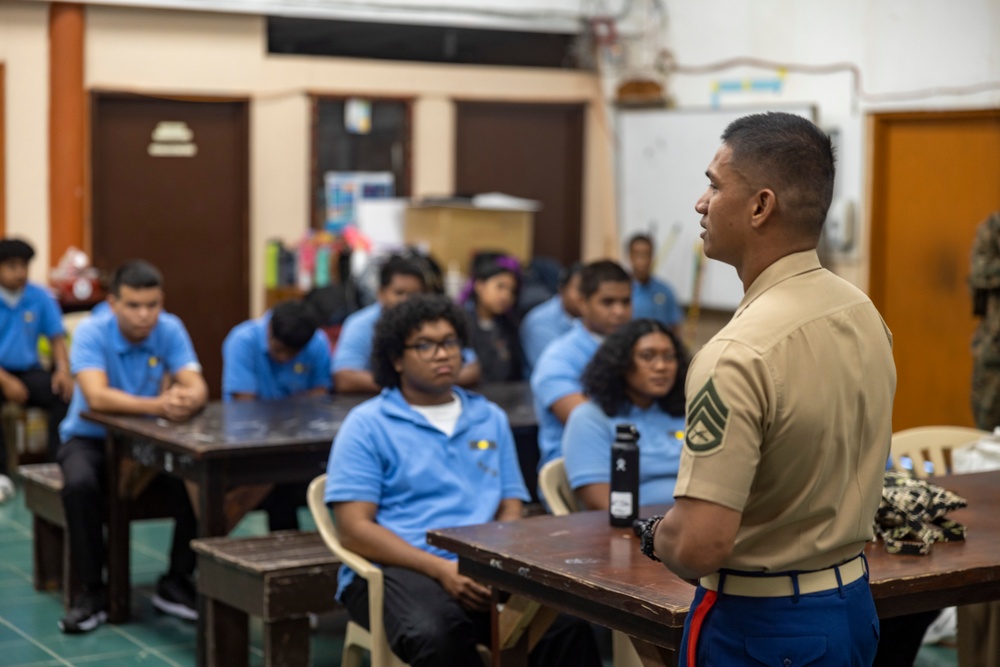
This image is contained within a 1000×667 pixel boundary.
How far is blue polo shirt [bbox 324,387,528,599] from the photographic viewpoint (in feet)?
12.8

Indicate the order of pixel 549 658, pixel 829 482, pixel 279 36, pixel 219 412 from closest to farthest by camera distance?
1. pixel 829 482
2. pixel 549 658
3. pixel 219 412
4. pixel 279 36

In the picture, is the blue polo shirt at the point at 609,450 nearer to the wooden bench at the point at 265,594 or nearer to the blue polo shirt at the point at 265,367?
the wooden bench at the point at 265,594

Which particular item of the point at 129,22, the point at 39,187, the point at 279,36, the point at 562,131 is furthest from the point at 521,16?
the point at 39,187

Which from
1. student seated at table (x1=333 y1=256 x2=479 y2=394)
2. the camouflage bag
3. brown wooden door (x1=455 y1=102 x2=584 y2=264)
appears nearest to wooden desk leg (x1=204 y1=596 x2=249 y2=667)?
student seated at table (x1=333 y1=256 x2=479 y2=394)

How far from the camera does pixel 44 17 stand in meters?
9.20

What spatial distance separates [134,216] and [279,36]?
66.5 inches

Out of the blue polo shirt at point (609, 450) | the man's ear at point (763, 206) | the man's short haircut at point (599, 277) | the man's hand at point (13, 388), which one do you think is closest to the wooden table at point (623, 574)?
the blue polo shirt at point (609, 450)

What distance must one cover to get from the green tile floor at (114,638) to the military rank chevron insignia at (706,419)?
10.2 ft

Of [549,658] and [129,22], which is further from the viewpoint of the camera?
[129,22]

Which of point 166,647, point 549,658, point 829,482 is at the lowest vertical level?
point 166,647

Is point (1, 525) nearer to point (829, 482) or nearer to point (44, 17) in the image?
point (44, 17)

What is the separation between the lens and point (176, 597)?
219 inches

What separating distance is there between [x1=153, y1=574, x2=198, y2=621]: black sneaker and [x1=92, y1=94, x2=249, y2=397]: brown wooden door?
4446 millimetres

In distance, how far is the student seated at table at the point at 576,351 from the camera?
5.15m
